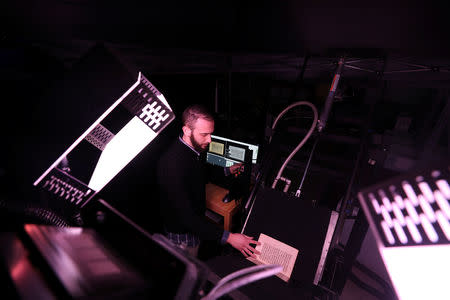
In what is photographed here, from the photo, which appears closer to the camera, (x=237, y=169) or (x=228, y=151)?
(x=237, y=169)

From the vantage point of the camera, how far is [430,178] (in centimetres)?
56

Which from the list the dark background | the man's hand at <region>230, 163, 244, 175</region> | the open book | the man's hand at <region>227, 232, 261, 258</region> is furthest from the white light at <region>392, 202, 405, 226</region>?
the man's hand at <region>230, 163, 244, 175</region>

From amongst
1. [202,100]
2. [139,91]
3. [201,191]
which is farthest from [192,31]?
[202,100]

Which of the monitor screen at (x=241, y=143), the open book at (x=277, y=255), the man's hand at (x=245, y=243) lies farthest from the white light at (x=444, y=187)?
the monitor screen at (x=241, y=143)

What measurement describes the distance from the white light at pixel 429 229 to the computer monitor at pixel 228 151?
1.99 metres

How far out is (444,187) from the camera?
1.73 ft

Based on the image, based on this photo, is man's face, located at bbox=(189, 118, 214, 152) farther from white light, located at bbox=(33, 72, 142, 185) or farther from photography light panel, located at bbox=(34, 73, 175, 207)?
white light, located at bbox=(33, 72, 142, 185)

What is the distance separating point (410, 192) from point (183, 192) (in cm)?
139

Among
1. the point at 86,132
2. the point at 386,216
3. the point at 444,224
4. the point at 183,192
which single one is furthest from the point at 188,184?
the point at 444,224

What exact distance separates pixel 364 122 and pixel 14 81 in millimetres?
2547

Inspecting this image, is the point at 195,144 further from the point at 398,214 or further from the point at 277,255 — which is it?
the point at 398,214

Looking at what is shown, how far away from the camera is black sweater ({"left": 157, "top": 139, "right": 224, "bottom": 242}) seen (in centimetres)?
156

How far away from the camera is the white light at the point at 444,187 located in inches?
20.6

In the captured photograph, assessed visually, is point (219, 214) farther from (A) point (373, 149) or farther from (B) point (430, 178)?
(B) point (430, 178)
